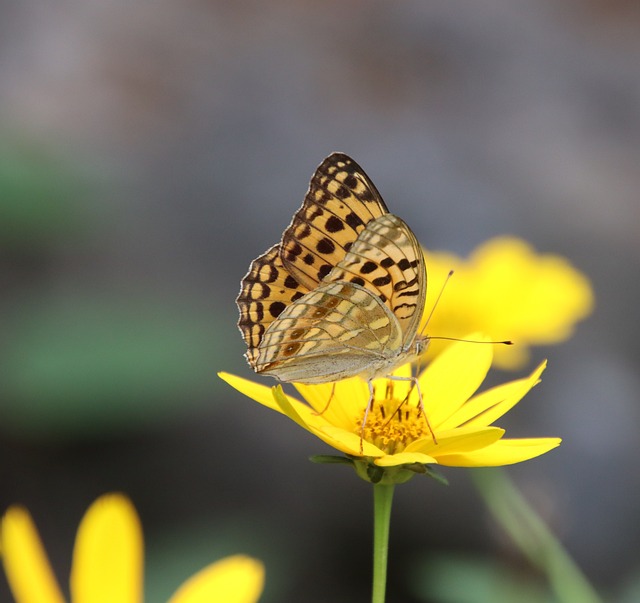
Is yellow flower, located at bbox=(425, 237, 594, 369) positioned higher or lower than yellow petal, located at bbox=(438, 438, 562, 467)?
higher

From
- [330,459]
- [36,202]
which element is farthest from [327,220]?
[36,202]

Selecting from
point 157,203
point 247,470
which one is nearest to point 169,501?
point 247,470

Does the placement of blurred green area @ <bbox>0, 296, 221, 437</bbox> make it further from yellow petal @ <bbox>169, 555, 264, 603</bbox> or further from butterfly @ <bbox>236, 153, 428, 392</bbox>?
yellow petal @ <bbox>169, 555, 264, 603</bbox>

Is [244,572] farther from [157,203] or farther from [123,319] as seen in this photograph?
[157,203]

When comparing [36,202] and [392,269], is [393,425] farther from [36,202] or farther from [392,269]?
[36,202]

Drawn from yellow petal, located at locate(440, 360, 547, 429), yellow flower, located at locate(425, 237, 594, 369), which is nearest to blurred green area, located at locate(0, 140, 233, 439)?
yellow flower, located at locate(425, 237, 594, 369)
